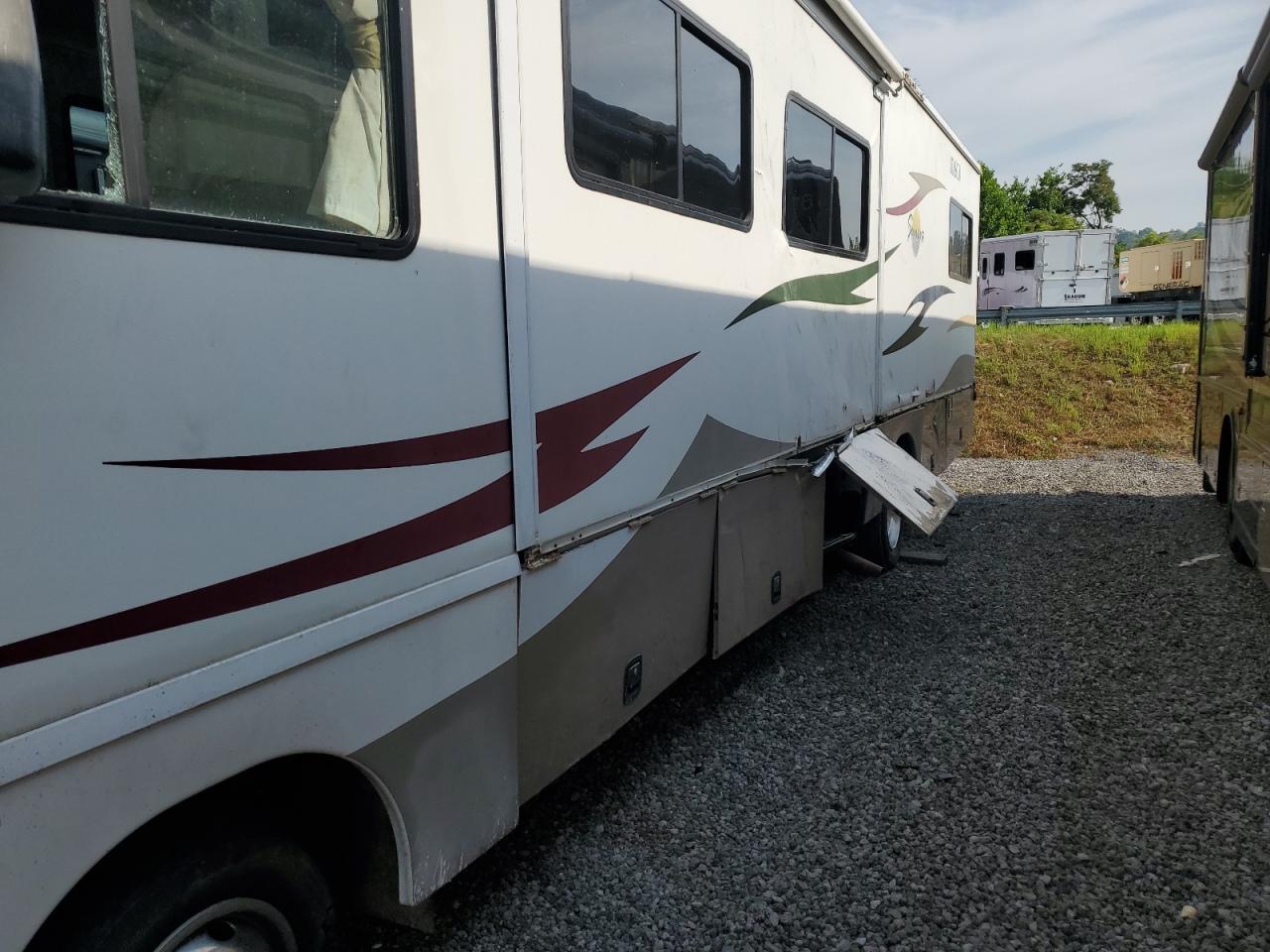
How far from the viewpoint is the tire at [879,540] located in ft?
20.1

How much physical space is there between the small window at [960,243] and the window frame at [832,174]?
257cm

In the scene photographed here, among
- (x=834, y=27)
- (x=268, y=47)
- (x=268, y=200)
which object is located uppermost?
(x=834, y=27)

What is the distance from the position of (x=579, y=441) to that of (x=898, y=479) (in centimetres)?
318

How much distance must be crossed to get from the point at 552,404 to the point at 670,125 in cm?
124

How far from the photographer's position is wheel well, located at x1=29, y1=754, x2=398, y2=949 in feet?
5.82

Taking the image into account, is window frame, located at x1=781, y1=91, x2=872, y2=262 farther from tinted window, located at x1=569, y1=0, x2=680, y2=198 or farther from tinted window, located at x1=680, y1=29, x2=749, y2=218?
tinted window, located at x1=569, y1=0, x2=680, y2=198

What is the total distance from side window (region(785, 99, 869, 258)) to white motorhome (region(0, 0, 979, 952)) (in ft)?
2.22

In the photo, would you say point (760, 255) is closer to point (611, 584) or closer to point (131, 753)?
point (611, 584)

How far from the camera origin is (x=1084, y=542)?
23.3ft

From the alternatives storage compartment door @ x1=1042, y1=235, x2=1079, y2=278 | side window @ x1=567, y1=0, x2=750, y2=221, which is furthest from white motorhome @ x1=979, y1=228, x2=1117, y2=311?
side window @ x1=567, y1=0, x2=750, y2=221

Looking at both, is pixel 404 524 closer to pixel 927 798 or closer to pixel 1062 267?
pixel 927 798

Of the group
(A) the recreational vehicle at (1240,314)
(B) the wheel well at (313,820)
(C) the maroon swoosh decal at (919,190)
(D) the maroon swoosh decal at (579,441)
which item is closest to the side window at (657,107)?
(D) the maroon swoosh decal at (579,441)

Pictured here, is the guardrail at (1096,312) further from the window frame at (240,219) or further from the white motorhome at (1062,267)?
the window frame at (240,219)

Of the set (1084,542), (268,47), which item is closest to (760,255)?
(268,47)
